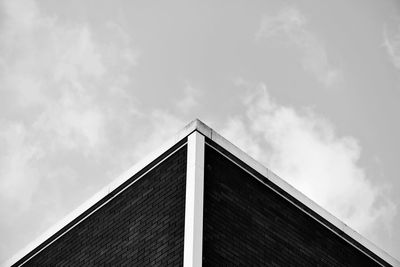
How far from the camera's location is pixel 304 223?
12.6 metres

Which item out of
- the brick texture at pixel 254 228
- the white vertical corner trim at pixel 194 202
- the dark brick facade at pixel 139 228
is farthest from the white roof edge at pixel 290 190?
the dark brick facade at pixel 139 228

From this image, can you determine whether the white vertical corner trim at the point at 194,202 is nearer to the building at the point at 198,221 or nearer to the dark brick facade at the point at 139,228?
the building at the point at 198,221

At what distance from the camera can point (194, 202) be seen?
10.4 meters

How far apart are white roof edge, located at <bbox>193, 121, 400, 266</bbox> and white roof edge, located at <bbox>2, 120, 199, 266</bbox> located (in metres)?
0.29

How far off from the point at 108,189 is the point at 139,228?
1384 millimetres

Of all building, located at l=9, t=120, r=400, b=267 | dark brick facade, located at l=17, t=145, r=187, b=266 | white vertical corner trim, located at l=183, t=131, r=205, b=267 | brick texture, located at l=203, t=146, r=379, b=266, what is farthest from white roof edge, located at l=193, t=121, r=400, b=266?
dark brick facade, located at l=17, t=145, r=187, b=266

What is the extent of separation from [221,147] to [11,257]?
515cm

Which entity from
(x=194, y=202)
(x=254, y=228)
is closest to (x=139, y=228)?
(x=194, y=202)

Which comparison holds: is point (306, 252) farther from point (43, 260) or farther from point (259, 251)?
point (43, 260)

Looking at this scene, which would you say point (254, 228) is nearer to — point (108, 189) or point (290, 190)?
point (290, 190)

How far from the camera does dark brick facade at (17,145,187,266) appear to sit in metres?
10.5

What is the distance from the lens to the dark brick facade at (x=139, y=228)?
415 inches

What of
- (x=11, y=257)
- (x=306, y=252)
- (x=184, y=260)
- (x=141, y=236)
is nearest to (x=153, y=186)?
(x=141, y=236)

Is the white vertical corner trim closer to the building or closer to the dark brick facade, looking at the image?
the building
